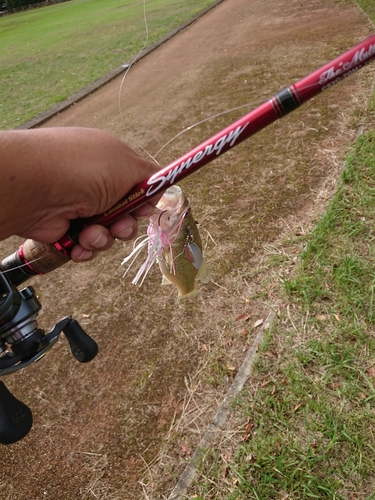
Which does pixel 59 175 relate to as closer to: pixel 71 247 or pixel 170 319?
pixel 71 247

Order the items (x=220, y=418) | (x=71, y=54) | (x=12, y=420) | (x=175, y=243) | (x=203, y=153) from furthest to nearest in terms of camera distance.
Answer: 1. (x=71, y=54)
2. (x=220, y=418)
3. (x=175, y=243)
4. (x=203, y=153)
5. (x=12, y=420)

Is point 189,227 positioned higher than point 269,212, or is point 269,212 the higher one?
point 189,227

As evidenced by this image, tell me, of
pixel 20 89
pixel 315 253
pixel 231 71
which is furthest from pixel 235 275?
pixel 20 89

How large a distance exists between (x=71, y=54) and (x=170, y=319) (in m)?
11.7

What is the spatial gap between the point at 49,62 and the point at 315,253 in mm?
11877

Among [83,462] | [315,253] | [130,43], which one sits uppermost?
[130,43]

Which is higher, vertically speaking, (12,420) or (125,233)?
(125,233)

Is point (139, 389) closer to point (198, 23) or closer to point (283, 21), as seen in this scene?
point (283, 21)

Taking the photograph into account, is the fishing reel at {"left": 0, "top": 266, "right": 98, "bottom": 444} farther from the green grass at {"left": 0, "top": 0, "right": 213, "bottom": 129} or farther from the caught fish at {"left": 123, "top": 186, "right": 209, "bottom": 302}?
the green grass at {"left": 0, "top": 0, "right": 213, "bottom": 129}

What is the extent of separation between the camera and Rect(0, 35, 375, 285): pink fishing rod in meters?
1.32

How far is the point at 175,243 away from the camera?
2.24 meters

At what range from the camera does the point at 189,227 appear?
2.23 metres

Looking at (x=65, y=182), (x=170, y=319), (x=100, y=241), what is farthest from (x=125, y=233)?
(x=170, y=319)

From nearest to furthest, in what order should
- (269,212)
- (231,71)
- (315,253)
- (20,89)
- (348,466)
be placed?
(348,466) < (315,253) < (269,212) < (231,71) < (20,89)
